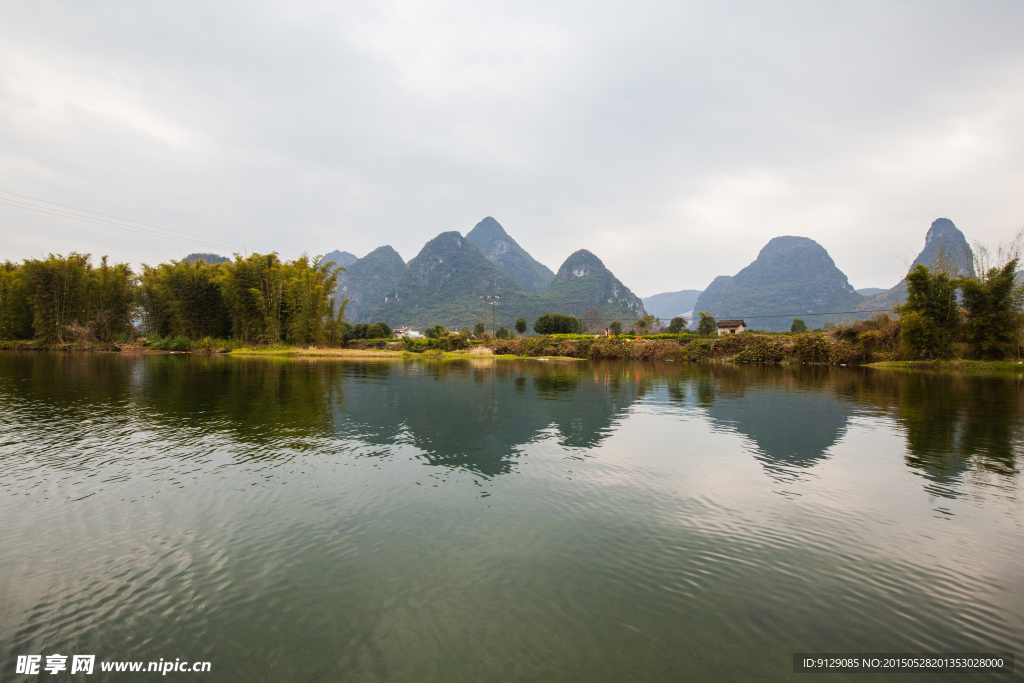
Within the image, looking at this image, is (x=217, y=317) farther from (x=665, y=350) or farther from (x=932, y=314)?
(x=932, y=314)

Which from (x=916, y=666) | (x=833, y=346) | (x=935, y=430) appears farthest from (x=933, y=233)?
(x=916, y=666)

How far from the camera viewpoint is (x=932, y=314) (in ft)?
129

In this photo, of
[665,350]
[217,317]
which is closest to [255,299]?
[217,317]

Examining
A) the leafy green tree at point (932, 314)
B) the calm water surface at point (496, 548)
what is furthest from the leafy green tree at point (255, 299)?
the leafy green tree at point (932, 314)

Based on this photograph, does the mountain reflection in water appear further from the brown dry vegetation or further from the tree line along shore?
the tree line along shore

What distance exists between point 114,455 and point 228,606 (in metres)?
7.11

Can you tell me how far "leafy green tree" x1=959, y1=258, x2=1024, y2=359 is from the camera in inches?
1438

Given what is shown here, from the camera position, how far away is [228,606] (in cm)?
416

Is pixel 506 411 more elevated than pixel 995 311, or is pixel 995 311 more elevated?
pixel 995 311

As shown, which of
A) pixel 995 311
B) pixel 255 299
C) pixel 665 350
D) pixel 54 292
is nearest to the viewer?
pixel 995 311

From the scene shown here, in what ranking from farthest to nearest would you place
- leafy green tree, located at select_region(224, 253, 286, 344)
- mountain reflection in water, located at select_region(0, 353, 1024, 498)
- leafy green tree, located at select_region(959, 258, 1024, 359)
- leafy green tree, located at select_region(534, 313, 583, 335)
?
leafy green tree, located at select_region(534, 313, 583, 335)
leafy green tree, located at select_region(224, 253, 286, 344)
leafy green tree, located at select_region(959, 258, 1024, 359)
mountain reflection in water, located at select_region(0, 353, 1024, 498)

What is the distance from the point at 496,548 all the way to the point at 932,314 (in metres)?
50.0

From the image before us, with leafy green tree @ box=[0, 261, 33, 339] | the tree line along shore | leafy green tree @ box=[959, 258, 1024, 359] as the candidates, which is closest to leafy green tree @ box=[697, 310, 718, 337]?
the tree line along shore

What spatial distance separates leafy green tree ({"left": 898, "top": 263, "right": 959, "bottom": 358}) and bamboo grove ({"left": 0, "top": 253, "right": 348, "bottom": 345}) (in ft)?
196
